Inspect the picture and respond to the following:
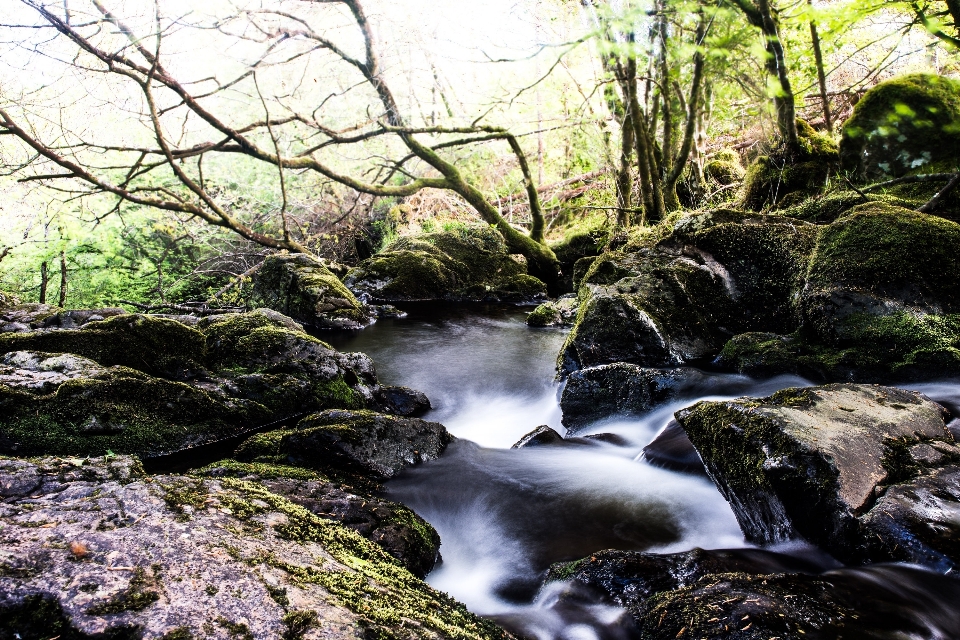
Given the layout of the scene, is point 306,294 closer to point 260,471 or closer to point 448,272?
point 448,272

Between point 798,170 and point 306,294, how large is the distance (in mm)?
9138

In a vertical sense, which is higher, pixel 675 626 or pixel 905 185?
pixel 905 185

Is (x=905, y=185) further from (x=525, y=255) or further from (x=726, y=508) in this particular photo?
(x=525, y=255)

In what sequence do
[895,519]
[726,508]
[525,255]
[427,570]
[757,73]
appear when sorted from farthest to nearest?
[525,255] → [757,73] → [726,508] → [427,570] → [895,519]

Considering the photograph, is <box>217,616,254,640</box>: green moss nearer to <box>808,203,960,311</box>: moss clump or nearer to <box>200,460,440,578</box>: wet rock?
<box>200,460,440,578</box>: wet rock

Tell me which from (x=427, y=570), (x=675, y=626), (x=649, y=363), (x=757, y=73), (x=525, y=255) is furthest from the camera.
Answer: (x=525, y=255)

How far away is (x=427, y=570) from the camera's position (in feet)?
9.57

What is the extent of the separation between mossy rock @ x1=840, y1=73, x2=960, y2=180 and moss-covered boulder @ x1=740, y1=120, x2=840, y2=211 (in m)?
0.38

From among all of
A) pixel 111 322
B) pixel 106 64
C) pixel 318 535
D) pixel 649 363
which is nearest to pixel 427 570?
pixel 318 535

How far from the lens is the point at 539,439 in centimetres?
482

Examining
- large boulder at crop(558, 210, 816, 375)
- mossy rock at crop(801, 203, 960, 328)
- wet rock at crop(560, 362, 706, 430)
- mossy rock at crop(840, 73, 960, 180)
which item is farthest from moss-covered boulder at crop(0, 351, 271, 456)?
mossy rock at crop(840, 73, 960, 180)

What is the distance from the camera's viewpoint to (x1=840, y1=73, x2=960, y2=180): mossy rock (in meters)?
6.68

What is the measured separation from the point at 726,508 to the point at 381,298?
10467 mm

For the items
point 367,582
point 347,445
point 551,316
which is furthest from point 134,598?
point 551,316
